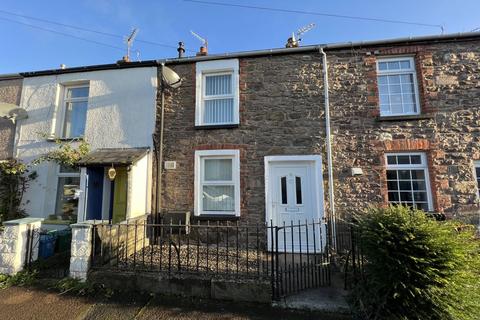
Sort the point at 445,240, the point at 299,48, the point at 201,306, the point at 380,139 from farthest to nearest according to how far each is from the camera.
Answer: the point at 299,48 < the point at 380,139 < the point at 201,306 < the point at 445,240

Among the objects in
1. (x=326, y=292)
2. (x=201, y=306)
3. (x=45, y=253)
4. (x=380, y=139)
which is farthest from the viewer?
(x=380, y=139)

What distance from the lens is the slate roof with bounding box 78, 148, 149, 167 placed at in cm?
650

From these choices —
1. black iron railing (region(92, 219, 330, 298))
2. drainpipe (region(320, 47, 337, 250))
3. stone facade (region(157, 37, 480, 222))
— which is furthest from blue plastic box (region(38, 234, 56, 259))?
drainpipe (region(320, 47, 337, 250))

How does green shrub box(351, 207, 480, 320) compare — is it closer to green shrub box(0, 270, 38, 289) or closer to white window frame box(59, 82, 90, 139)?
green shrub box(0, 270, 38, 289)

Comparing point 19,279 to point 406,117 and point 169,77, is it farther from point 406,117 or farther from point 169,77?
point 406,117

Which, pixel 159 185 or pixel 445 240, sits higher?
pixel 159 185

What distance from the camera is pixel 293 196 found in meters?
6.73

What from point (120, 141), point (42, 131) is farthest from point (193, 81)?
point (42, 131)

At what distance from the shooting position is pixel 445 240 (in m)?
3.24

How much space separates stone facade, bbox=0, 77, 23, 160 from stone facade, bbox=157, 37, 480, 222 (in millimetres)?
5060

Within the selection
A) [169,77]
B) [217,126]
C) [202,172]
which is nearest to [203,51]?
[169,77]

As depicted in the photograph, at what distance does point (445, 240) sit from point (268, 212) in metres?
3.87

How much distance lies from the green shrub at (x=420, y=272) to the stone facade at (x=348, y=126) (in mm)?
3036

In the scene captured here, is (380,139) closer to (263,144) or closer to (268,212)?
(263,144)
